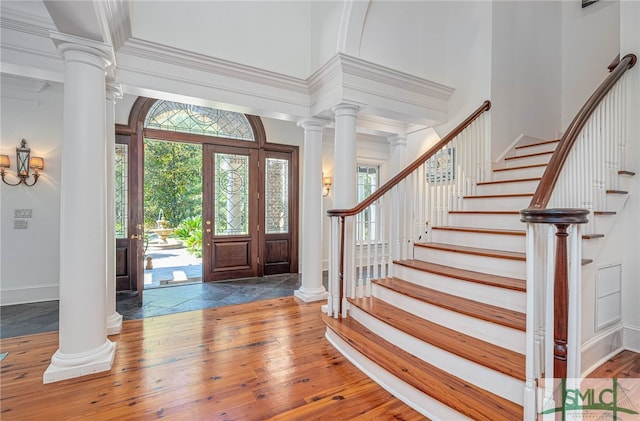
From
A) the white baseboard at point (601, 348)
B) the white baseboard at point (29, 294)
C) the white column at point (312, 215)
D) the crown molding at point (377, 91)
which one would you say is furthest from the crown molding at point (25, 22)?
the white baseboard at point (601, 348)

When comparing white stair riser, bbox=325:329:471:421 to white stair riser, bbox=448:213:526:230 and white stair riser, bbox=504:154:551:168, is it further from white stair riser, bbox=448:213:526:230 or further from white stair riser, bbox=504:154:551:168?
white stair riser, bbox=504:154:551:168

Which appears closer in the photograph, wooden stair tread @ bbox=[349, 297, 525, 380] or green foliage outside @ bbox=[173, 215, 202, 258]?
wooden stair tread @ bbox=[349, 297, 525, 380]

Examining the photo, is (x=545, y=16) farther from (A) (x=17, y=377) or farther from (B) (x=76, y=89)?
(A) (x=17, y=377)

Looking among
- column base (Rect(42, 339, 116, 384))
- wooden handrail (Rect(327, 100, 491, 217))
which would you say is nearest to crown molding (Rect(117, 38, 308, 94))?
wooden handrail (Rect(327, 100, 491, 217))

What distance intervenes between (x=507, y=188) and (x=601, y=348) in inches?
67.8

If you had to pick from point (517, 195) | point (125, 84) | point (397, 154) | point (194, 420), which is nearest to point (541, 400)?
point (194, 420)

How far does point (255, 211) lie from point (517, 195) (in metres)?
4.10

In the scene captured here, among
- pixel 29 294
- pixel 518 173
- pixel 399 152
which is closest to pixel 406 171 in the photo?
pixel 518 173

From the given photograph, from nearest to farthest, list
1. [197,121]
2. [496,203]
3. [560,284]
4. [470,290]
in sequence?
[560,284] → [470,290] → [496,203] → [197,121]

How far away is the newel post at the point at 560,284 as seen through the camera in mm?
1354

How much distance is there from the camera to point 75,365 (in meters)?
2.27

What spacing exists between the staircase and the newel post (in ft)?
1.01

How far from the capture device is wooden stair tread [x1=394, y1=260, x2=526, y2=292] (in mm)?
2164

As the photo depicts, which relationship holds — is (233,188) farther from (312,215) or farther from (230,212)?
(312,215)
